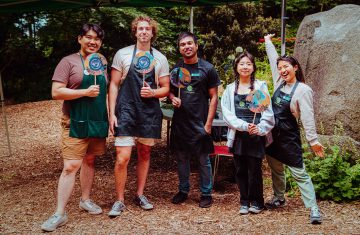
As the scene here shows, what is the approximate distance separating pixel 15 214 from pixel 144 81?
186 cm

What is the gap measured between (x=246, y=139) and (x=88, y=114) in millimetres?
1450

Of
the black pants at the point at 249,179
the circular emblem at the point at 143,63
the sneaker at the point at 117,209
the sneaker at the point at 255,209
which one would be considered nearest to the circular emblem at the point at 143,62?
the circular emblem at the point at 143,63

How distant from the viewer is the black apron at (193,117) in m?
4.02

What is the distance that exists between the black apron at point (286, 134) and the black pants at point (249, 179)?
237 mm

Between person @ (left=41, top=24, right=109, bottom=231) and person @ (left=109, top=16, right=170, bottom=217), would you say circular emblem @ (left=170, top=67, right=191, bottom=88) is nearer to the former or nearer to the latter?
person @ (left=109, top=16, right=170, bottom=217)

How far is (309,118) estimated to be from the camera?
142 inches

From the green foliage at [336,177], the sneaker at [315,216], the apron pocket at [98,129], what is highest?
the apron pocket at [98,129]

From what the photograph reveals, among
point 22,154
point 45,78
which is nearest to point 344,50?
point 22,154

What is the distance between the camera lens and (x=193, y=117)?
160 inches

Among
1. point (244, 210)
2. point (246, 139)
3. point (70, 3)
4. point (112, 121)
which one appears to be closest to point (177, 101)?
point (112, 121)

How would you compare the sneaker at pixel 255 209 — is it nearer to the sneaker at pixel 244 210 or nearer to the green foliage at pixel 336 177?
the sneaker at pixel 244 210

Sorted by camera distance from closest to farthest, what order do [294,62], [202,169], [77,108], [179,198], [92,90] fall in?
1. [92,90]
2. [77,108]
3. [294,62]
4. [202,169]
5. [179,198]

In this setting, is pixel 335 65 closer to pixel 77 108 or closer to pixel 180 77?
pixel 180 77

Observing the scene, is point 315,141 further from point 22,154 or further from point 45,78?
point 45,78
